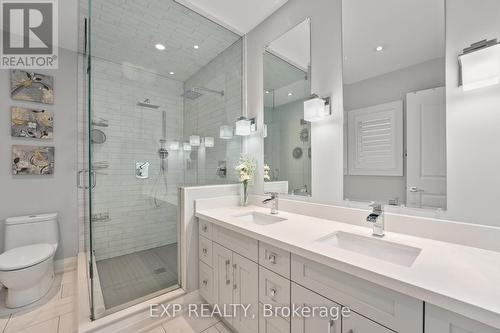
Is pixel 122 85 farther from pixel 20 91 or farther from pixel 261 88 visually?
pixel 261 88

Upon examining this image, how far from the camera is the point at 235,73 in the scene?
8.21 feet

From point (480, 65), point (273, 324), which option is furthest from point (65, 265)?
point (480, 65)

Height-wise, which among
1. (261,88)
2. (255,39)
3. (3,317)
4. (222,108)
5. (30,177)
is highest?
(255,39)

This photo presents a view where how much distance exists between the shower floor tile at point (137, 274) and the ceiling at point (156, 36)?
1973 mm

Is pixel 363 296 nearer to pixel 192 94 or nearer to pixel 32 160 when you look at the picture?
pixel 192 94

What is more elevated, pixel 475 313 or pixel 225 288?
pixel 475 313

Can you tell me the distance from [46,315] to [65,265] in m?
0.93

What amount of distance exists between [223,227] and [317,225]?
0.70 meters

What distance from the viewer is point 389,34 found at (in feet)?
4.34

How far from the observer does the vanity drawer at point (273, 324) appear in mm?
1127

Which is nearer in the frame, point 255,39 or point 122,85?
point 122,85

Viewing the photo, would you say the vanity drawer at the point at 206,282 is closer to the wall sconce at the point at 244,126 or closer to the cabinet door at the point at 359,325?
the cabinet door at the point at 359,325

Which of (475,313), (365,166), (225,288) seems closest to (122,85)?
(225,288)

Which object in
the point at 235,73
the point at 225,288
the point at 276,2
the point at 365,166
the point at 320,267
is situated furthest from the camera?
the point at 235,73
